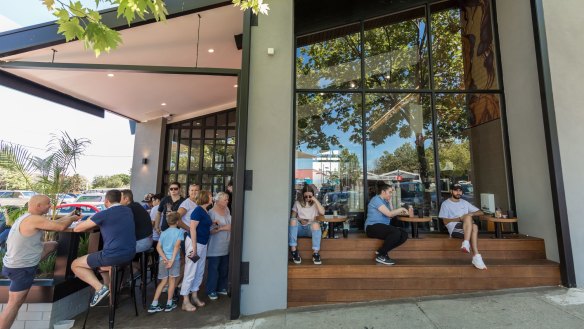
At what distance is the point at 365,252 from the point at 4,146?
5.50 metres

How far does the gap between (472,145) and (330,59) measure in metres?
3.43

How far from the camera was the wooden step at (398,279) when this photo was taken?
343cm

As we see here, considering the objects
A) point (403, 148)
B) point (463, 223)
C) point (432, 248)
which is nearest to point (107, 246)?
point (432, 248)

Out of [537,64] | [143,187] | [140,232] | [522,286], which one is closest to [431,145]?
[537,64]

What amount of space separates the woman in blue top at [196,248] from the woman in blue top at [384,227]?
234cm

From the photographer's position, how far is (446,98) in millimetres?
5387

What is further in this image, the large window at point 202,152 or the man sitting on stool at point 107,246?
the large window at point 202,152

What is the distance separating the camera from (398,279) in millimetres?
3518

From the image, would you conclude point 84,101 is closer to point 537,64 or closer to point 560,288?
point 537,64

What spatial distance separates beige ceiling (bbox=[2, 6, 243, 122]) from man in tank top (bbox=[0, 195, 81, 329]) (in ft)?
10.1

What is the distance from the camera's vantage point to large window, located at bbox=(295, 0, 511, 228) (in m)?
5.20

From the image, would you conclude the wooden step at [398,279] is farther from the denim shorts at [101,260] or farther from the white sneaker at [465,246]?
the denim shorts at [101,260]

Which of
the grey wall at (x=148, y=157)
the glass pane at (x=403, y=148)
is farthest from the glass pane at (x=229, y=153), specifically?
the glass pane at (x=403, y=148)

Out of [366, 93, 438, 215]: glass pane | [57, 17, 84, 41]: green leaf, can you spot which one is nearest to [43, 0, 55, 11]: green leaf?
[57, 17, 84, 41]: green leaf
